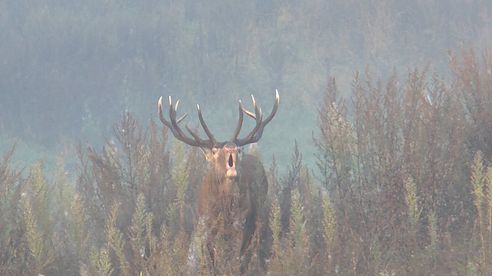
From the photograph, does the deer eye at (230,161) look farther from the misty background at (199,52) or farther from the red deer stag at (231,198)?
the misty background at (199,52)

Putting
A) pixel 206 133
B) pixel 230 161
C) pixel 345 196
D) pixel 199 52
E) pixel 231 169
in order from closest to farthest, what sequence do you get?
pixel 231 169 → pixel 230 161 → pixel 206 133 → pixel 345 196 → pixel 199 52

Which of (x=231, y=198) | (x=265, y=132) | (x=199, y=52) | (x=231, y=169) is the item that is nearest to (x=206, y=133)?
(x=231, y=169)

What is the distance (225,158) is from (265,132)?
1673 cm

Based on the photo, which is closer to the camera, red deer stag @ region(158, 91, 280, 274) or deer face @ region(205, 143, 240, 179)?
red deer stag @ region(158, 91, 280, 274)

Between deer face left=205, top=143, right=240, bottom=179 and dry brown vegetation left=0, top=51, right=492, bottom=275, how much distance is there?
31 cm

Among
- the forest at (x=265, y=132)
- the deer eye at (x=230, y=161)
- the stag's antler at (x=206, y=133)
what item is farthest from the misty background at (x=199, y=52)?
the deer eye at (x=230, y=161)

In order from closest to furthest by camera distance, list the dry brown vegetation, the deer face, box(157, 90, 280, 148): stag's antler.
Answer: the dry brown vegetation < the deer face < box(157, 90, 280, 148): stag's antler

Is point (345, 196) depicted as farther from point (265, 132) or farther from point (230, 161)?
point (265, 132)

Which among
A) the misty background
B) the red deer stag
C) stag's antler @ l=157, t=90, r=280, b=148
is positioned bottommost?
the red deer stag

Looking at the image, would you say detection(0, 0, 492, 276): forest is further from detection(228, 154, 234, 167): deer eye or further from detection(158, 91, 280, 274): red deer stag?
detection(228, 154, 234, 167): deer eye

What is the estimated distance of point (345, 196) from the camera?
7309 millimetres

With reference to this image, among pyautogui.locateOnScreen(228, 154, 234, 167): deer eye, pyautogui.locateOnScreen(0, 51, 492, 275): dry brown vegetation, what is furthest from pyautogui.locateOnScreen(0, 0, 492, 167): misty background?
pyautogui.locateOnScreen(228, 154, 234, 167): deer eye

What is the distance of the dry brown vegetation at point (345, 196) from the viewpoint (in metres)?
6.11

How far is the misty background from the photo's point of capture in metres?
25.6
